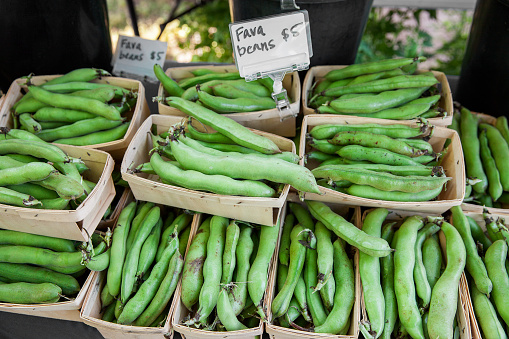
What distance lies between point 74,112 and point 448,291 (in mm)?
1879

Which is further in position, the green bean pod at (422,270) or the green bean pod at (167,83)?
the green bean pod at (167,83)

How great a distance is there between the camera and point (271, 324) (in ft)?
4.57

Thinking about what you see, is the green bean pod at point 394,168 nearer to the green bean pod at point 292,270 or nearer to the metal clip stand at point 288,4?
the green bean pod at point 292,270

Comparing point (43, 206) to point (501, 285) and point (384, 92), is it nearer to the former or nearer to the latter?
point (384, 92)

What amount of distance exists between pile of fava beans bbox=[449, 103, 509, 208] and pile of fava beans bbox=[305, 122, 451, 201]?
0.21 meters

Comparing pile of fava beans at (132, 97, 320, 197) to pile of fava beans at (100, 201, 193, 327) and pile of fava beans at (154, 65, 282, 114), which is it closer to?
pile of fava beans at (154, 65, 282, 114)

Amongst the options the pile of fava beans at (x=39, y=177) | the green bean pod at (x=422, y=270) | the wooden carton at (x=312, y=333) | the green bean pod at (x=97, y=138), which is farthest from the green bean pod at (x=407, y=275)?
the green bean pod at (x=97, y=138)

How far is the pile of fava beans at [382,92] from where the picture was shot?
1.90 metres

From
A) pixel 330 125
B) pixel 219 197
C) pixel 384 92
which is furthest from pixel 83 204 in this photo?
pixel 384 92

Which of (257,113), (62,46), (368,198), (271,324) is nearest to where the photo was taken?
(271,324)

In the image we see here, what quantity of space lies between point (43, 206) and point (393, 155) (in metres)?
1.48

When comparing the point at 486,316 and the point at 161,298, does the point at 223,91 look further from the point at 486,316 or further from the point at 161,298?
the point at 486,316

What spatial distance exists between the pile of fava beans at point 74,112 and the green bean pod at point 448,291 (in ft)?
5.15

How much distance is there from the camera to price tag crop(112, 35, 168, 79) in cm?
240
